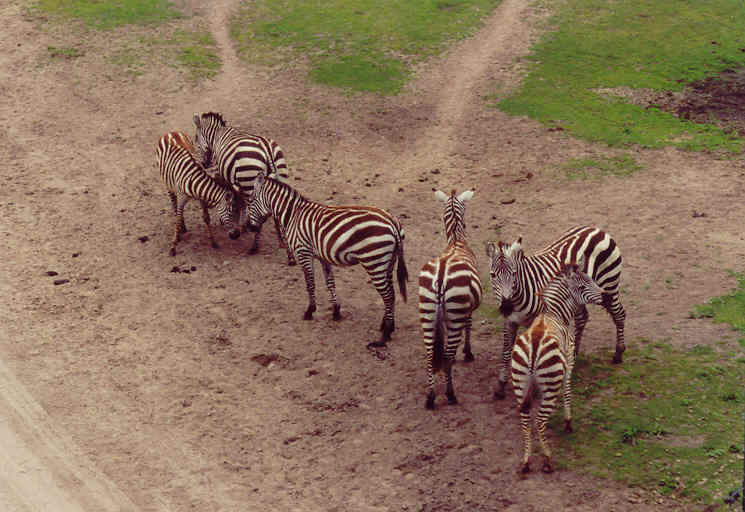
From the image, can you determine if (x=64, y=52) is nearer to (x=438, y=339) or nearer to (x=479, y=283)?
(x=479, y=283)

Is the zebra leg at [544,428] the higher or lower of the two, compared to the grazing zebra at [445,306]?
lower

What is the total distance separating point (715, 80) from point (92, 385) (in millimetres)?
20760

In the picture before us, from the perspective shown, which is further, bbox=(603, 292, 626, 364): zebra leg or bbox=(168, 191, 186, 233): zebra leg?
bbox=(168, 191, 186, 233): zebra leg

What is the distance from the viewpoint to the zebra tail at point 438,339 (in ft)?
38.7

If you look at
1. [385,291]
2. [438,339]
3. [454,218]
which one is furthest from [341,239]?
[438,339]

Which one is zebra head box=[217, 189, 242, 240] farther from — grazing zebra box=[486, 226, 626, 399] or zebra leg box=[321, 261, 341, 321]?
grazing zebra box=[486, 226, 626, 399]

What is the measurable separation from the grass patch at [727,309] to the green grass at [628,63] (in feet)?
24.9

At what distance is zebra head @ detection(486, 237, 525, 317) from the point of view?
11633mm

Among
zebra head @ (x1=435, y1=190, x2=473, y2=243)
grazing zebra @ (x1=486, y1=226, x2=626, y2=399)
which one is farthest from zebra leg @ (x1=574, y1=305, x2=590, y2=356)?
zebra head @ (x1=435, y1=190, x2=473, y2=243)

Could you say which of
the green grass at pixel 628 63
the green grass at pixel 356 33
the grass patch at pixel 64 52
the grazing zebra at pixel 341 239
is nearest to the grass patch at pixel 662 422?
the grazing zebra at pixel 341 239

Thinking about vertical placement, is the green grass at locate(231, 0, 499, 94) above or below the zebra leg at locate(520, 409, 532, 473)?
above

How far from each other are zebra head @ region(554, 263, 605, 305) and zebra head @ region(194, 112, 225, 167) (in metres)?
9.68

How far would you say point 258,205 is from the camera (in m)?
15.5

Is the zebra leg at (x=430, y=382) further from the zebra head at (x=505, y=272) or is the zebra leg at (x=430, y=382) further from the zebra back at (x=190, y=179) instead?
the zebra back at (x=190, y=179)
